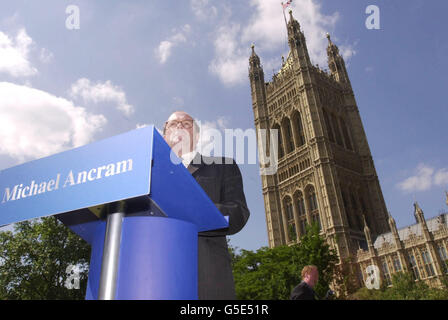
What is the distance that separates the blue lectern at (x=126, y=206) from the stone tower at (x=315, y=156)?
43.8 metres

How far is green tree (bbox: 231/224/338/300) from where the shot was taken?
2562cm

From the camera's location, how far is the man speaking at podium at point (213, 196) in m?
2.28

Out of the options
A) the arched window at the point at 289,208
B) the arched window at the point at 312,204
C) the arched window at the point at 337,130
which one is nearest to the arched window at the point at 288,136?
the arched window at the point at 337,130

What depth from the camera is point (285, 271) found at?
26.3m

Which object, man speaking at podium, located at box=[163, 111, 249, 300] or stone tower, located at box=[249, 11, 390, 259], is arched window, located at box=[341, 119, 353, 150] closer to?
stone tower, located at box=[249, 11, 390, 259]

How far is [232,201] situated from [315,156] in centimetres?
4978

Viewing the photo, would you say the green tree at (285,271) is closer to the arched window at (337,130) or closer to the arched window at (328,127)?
the arched window at (328,127)

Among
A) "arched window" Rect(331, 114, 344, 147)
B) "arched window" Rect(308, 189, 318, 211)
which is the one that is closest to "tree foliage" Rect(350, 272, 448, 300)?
"arched window" Rect(308, 189, 318, 211)

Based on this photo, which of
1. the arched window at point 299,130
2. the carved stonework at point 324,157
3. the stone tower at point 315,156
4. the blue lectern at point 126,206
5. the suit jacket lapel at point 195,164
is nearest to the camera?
the blue lectern at point 126,206

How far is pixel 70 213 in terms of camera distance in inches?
77.0

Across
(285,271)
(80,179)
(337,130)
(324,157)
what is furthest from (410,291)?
(337,130)

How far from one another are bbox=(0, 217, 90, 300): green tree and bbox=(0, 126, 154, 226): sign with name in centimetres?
2202

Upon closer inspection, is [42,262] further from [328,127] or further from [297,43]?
[297,43]
